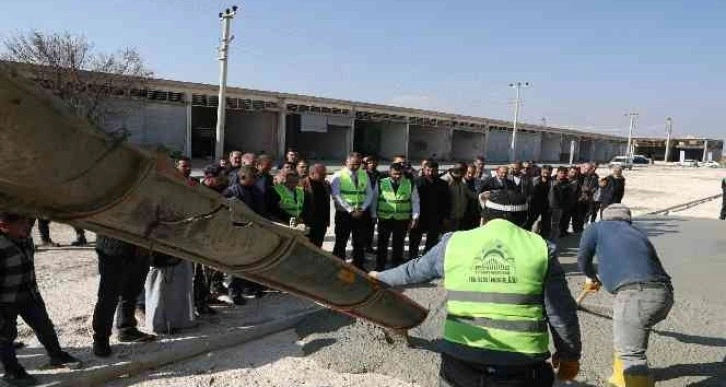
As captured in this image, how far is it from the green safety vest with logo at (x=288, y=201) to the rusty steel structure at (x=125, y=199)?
13.4 feet

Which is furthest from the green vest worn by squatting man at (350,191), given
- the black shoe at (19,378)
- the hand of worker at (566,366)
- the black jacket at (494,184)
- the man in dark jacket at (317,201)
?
the hand of worker at (566,366)

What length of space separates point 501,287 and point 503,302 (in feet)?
0.24

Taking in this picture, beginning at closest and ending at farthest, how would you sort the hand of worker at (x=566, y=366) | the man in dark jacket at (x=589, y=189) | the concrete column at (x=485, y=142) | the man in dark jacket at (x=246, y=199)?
1. the hand of worker at (x=566, y=366)
2. the man in dark jacket at (x=246, y=199)
3. the man in dark jacket at (x=589, y=189)
4. the concrete column at (x=485, y=142)

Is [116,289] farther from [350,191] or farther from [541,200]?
[541,200]

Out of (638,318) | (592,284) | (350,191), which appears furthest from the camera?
(350,191)

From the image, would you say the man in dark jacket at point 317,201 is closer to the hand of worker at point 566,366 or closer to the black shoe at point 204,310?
the black shoe at point 204,310

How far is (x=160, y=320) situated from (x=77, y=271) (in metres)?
2.68

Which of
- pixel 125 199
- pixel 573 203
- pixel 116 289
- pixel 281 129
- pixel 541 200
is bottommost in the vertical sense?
pixel 116 289

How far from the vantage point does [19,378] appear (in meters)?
3.85

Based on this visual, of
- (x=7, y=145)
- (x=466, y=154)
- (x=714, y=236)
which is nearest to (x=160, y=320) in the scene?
(x=7, y=145)

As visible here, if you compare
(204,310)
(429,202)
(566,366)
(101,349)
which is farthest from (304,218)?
(566,366)

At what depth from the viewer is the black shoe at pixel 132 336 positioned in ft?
15.5

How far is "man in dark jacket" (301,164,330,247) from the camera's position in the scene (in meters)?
7.24

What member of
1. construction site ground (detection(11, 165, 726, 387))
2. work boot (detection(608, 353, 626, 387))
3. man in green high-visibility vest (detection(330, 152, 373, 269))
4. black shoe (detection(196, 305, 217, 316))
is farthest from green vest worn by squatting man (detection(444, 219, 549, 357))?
man in green high-visibility vest (detection(330, 152, 373, 269))
